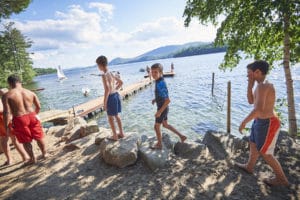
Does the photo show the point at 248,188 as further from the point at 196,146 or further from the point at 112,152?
the point at 112,152

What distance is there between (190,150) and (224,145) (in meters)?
1.04

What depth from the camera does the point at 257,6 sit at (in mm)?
4500

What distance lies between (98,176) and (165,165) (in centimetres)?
145

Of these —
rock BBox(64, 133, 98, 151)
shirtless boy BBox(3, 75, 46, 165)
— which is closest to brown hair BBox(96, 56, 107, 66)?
shirtless boy BBox(3, 75, 46, 165)

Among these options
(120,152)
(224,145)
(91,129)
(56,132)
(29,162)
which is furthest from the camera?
(56,132)

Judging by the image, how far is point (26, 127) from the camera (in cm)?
457

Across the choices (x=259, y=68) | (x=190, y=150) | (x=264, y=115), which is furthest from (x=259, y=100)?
(x=190, y=150)

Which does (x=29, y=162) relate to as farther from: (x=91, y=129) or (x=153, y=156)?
(x=153, y=156)

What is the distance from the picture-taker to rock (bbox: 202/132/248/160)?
5.03m

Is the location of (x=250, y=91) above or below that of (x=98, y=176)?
above

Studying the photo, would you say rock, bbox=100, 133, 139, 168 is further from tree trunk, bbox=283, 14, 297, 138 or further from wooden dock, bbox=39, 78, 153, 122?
wooden dock, bbox=39, 78, 153, 122

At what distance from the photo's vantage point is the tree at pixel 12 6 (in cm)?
1015

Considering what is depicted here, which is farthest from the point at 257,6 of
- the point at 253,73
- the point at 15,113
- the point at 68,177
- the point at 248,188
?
the point at 15,113

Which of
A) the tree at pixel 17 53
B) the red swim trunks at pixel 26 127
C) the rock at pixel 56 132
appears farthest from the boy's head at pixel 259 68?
the tree at pixel 17 53
